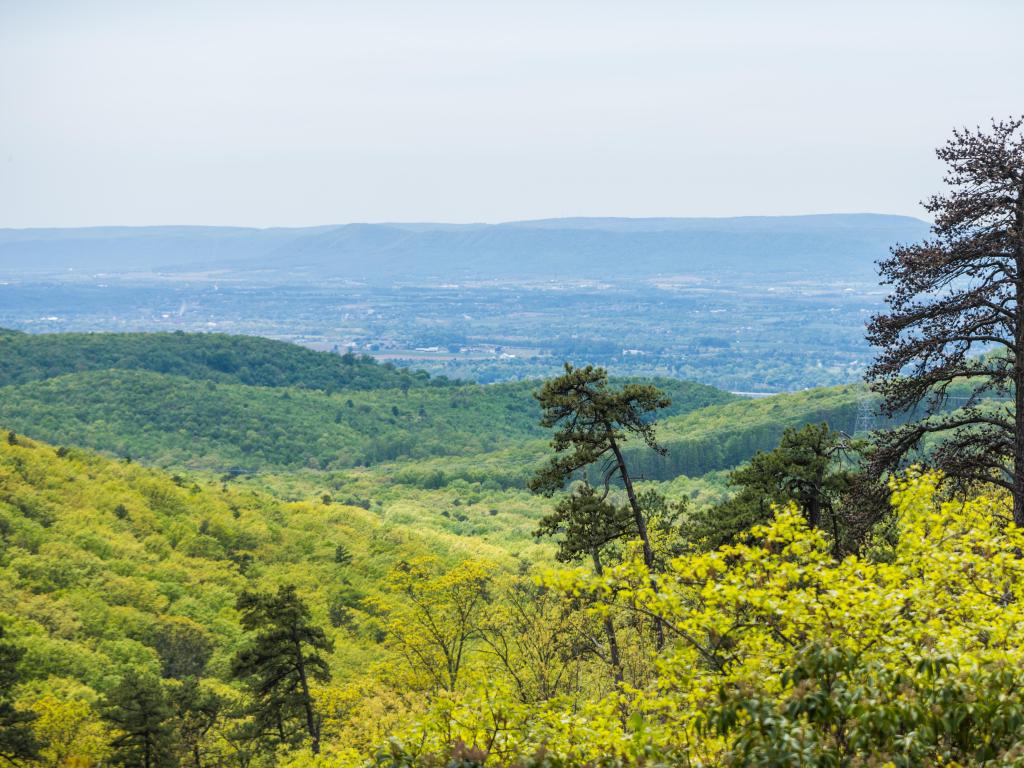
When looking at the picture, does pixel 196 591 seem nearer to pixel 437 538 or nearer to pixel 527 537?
pixel 437 538

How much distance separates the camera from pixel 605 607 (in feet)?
33.5

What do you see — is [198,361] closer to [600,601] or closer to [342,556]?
[342,556]

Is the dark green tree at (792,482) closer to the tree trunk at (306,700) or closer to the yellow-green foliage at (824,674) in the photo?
the tree trunk at (306,700)

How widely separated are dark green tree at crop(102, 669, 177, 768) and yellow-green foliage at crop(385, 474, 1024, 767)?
46.8 feet

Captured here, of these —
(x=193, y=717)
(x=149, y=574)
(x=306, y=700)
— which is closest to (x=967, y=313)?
(x=306, y=700)

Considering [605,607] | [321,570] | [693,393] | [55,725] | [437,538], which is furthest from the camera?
[693,393]

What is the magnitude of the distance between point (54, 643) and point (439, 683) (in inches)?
589

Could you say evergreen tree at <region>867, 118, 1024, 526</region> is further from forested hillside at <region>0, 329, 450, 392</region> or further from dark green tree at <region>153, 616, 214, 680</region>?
forested hillside at <region>0, 329, 450, 392</region>

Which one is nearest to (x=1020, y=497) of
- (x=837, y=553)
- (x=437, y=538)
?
(x=837, y=553)

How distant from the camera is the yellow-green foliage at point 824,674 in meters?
7.49

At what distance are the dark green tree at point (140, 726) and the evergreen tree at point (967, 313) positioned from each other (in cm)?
1687

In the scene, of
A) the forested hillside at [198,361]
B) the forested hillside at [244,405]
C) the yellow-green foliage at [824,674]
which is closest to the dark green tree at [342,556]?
the yellow-green foliage at [824,674]

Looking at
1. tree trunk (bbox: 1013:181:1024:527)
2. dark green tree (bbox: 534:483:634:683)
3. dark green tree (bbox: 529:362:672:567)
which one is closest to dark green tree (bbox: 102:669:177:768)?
dark green tree (bbox: 534:483:634:683)

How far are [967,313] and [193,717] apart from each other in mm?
23602
